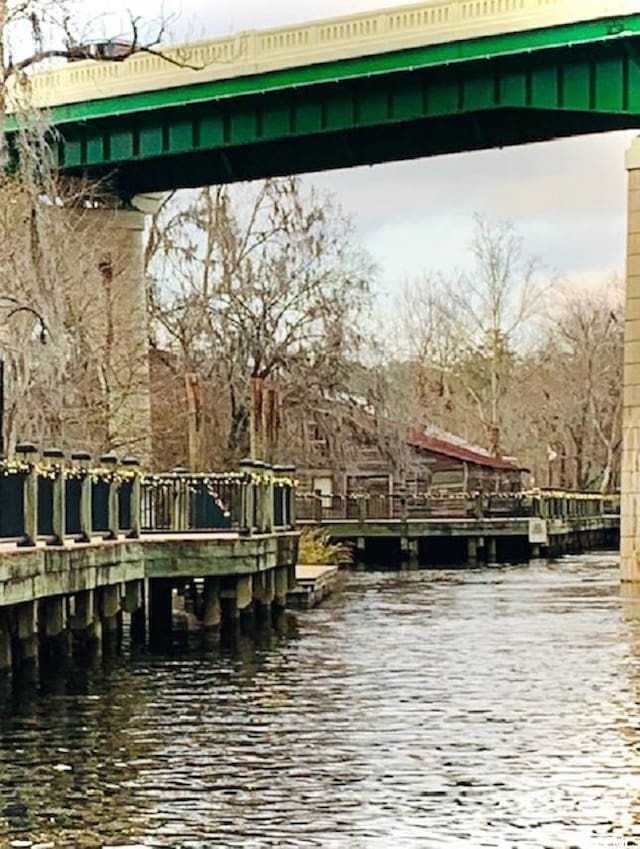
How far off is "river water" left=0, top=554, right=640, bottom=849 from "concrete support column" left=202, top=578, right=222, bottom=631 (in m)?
1.28

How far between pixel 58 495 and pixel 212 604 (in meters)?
8.11

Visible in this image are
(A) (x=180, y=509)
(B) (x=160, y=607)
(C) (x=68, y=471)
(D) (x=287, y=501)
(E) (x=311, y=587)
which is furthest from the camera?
(E) (x=311, y=587)

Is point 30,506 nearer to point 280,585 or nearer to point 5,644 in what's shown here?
point 5,644

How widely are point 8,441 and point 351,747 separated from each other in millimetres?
17077

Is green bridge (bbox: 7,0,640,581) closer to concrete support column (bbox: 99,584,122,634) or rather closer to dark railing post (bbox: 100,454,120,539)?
dark railing post (bbox: 100,454,120,539)

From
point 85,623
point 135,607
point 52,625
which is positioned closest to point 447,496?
point 135,607

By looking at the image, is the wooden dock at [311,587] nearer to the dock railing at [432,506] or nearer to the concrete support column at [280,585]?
the concrete support column at [280,585]

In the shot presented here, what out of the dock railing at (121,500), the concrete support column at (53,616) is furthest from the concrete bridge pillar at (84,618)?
the dock railing at (121,500)

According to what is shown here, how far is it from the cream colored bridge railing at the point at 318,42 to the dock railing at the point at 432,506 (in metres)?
17.2

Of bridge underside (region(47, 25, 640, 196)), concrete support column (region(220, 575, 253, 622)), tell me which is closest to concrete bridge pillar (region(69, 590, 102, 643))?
concrete support column (region(220, 575, 253, 622))

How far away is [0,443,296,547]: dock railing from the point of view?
86.3 feet

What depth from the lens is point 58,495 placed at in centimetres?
2798

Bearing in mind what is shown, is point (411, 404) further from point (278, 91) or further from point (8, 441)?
point (8, 441)

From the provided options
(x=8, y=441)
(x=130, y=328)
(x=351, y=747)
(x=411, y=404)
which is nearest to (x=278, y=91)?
(x=130, y=328)
